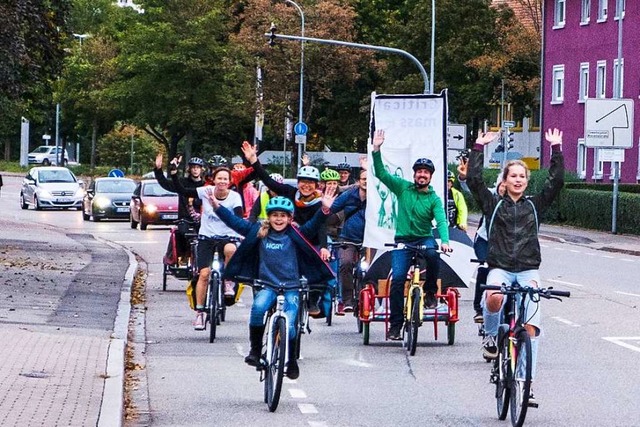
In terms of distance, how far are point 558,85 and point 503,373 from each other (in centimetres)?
5733

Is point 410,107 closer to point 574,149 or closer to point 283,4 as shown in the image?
point 574,149

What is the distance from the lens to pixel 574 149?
214 ft

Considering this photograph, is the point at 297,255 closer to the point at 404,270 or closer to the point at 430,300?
the point at 404,270

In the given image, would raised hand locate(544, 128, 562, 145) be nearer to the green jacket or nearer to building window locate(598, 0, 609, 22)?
the green jacket

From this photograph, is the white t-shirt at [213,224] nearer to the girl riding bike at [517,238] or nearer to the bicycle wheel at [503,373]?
the girl riding bike at [517,238]

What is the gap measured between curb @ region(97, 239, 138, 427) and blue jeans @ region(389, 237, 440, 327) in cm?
250

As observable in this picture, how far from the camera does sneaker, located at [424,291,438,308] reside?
50.7ft

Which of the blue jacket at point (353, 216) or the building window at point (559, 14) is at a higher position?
the building window at point (559, 14)

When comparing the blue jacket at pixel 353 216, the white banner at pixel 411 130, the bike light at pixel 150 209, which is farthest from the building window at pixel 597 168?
the blue jacket at pixel 353 216

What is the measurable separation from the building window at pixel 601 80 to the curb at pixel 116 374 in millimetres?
43400

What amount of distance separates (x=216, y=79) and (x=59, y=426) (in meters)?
70.0

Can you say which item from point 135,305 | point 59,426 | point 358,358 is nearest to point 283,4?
point 135,305

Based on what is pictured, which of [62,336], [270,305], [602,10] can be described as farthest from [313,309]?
[602,10]

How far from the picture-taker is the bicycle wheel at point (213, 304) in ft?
53.5
